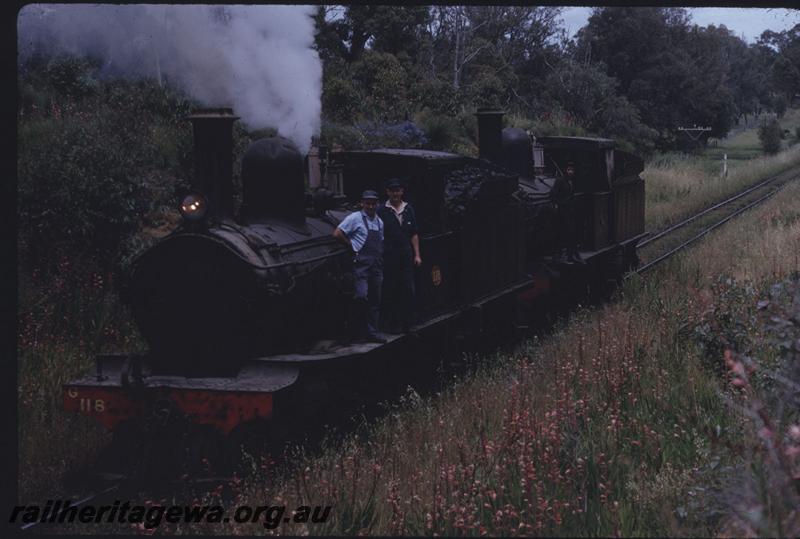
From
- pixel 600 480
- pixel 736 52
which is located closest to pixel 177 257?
pixel 600 480

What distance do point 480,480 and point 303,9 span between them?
5192 mm

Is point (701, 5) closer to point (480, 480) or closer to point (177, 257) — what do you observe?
point (480, 480)

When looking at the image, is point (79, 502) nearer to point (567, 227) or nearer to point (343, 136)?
point (567, 227)

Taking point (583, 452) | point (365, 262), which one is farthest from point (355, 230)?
point (583, 452)

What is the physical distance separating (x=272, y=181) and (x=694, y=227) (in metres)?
14.8

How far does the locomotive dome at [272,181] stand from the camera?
7.52 metres

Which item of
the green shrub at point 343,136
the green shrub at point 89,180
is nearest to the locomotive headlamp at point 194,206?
the green shrub at point 89,180

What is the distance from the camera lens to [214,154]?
23.2ft

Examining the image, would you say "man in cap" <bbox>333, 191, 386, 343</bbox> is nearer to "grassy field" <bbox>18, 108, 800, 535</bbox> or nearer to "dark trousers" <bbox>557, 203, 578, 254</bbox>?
"grassy field" <bbox>18, 108, 800, 535</bbox>

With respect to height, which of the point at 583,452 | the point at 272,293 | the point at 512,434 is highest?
the point at 272,293

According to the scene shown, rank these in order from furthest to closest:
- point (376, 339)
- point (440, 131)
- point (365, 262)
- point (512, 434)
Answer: point (440, 131) → point (365, 262) → point (376, 339) → point (512, 434)

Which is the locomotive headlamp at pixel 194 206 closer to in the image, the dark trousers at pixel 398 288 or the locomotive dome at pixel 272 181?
the locomotive dome at pixel 272 181

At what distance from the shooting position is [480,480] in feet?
19.6

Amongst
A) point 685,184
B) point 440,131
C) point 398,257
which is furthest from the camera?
point 685,184
